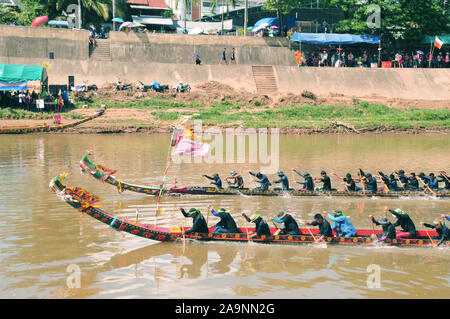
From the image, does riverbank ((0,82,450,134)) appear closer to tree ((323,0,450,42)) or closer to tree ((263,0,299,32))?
tree ((323,0,450,42))

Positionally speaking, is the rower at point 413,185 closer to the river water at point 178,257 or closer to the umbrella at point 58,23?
the river water at point 178,257

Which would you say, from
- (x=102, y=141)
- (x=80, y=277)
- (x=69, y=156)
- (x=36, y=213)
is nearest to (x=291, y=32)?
(x=102, y=141)

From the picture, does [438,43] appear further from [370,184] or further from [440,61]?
[370,184]

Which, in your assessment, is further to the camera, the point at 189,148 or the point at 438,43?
the point at 438,43

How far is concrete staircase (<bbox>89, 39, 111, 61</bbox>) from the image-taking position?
39.2 meters

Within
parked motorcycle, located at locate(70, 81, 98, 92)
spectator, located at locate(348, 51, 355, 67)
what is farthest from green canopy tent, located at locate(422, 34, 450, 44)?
parked motorcycle, located at locate(70, 81, 98, 92)

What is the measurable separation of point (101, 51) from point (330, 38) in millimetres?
18284

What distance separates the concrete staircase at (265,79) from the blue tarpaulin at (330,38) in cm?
423

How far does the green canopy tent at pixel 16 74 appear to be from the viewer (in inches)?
1294

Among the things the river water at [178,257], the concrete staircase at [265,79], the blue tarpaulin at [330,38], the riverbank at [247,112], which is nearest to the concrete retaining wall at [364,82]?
the concrete staircase at [265,79]

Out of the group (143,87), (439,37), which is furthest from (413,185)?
(439,37)

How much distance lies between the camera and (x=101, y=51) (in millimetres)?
39594

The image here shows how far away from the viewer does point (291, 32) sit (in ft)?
146
